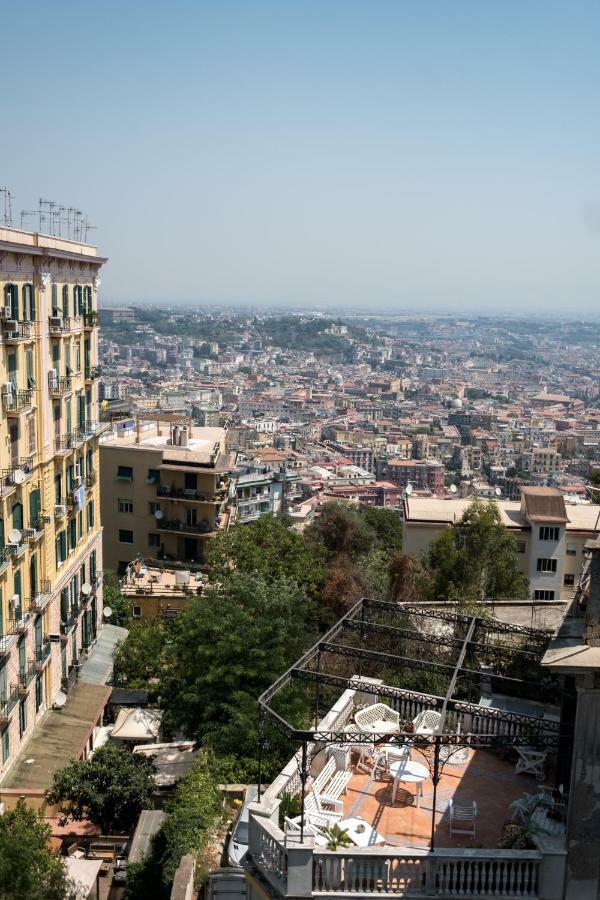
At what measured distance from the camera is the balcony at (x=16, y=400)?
17.1 meters

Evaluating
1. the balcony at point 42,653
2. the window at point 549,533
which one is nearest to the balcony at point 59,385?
the balcony at point 42,653

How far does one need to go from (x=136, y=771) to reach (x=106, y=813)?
0.85 m

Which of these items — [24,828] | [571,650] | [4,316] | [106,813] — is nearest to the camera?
[571,650]

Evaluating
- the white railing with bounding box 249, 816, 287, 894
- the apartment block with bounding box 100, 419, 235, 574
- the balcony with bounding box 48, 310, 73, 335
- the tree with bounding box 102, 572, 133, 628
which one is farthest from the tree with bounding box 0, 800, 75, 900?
the apartment block with bounding box 100, 419, 235, 574

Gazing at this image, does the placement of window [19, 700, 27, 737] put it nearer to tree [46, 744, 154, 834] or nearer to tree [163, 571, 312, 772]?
tree [46, 744, 154, 834]

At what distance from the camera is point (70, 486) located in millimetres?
22156

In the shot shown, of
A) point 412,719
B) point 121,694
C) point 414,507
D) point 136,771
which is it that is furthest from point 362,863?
point 414,507

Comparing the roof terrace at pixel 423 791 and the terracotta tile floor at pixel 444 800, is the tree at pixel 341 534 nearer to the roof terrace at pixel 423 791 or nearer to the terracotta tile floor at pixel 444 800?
the roof terrace at pixel 423 791

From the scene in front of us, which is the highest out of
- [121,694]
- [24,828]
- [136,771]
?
[24,828]

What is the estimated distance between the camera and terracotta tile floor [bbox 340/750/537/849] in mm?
8977

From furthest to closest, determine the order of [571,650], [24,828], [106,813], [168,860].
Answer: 1. [106,813]
2. [24,828]
3. [168,860]
4. [571,650]

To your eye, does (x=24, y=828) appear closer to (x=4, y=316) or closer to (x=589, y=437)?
(x=4, y=316)

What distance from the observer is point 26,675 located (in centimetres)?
1811

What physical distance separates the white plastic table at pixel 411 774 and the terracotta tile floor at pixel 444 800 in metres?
0.09
